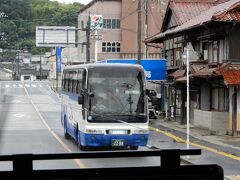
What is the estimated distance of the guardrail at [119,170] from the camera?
11.5 feet

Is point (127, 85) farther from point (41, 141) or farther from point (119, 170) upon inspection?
point (119, 170)

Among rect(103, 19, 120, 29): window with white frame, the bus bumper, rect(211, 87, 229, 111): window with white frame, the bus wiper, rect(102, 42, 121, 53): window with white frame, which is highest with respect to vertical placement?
rect(103, 19, 120, 29): window with white frame

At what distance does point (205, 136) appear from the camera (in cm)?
2541

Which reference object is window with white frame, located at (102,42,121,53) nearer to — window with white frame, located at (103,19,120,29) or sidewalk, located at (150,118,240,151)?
window with white frame, located at (103,19,120,29)

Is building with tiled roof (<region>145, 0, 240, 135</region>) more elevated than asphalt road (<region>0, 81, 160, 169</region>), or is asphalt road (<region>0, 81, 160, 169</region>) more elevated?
building with tiled roof (<region>145, 0, 240, 135</region>)

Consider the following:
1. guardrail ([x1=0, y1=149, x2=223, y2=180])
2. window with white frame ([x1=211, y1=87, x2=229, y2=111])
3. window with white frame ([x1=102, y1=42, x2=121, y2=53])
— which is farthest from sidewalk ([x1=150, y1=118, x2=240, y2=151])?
window with white frame ([x1=102, y1=42, x2=121, y2=53])

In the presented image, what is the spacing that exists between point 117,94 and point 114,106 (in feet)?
1.51

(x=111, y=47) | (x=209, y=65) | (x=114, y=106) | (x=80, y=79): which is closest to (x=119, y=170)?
(x=114, y=106)

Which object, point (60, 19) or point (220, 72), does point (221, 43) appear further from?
point (60, 19)

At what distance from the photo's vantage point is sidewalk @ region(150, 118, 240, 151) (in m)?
22.5

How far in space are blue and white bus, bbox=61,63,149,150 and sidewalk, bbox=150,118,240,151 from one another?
4786 millimetres

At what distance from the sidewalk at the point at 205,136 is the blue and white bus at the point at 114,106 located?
4.79 meters

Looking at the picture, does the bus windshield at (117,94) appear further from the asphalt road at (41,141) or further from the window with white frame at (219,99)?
the window with white frame at (219,99)

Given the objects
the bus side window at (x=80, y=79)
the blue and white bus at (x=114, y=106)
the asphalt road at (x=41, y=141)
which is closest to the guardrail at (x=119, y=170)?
the asphalt road at (x=41, y=141)
